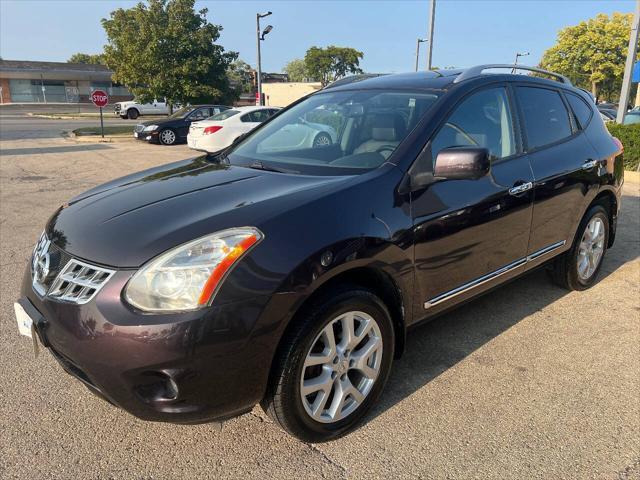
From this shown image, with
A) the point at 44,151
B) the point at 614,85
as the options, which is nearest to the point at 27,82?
the point at 44,151

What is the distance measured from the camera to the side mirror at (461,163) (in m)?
2.59

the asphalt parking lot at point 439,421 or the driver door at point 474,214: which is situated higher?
the driver door at point 474,214

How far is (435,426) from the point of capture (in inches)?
101

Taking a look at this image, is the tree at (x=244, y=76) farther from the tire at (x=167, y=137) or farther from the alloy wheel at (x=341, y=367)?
the alloy wheel at (x=341, y=367)

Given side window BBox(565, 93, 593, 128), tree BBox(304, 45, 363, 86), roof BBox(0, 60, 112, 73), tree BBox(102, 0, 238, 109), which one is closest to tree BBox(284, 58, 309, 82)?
tree BBox(304, 45, 363, 86)

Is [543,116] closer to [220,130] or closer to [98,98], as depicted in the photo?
[220,130]

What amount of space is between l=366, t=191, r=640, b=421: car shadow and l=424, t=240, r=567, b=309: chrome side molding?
6.8 inches

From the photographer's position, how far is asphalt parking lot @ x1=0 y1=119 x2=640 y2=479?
229 cm

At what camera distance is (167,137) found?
17984mm

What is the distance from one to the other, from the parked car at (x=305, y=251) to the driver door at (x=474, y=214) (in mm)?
13

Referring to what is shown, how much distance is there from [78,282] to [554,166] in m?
3.14

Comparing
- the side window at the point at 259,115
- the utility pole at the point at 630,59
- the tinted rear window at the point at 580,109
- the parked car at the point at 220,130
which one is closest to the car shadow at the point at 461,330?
the tinted rear window at the point at 580,109

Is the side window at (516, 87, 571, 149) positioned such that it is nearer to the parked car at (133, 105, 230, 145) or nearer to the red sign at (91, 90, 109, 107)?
the parked car at (133, 105, 230, 145)

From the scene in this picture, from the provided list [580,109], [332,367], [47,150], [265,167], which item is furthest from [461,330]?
[47,150]
